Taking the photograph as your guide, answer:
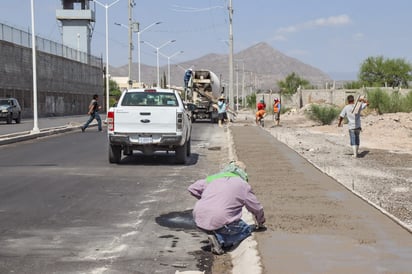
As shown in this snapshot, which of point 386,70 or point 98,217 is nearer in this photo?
point 98,217

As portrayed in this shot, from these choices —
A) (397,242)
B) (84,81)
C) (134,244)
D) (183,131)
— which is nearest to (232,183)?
(134,244)

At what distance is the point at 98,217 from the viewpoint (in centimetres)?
950

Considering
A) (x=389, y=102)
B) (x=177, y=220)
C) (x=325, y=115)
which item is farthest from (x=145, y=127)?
(x=389, y=102)

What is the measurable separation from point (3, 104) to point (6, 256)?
3797 cm

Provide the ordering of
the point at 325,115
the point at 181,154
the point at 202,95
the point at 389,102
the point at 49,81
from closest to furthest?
the point at 181,154
the point at 325,115
the point at 389,102
the point at 202,95
the point at 49,81

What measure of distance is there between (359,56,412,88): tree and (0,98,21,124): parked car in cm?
5719

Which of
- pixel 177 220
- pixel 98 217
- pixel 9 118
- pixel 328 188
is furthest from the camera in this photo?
pixel 9 118

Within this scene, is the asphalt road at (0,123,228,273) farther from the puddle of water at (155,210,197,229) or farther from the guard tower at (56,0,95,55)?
the guard tower at (56,0,95,55)

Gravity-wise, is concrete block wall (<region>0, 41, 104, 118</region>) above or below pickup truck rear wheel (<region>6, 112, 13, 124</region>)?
above

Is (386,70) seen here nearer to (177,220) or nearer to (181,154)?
(181,154)

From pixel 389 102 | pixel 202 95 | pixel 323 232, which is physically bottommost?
pixel 323 232

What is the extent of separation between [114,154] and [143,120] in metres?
1.23

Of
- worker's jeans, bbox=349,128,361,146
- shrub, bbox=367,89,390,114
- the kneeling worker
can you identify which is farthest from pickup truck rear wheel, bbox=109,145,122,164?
shrub, bbox=367,89,390,114

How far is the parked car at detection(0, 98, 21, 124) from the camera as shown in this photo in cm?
4253
